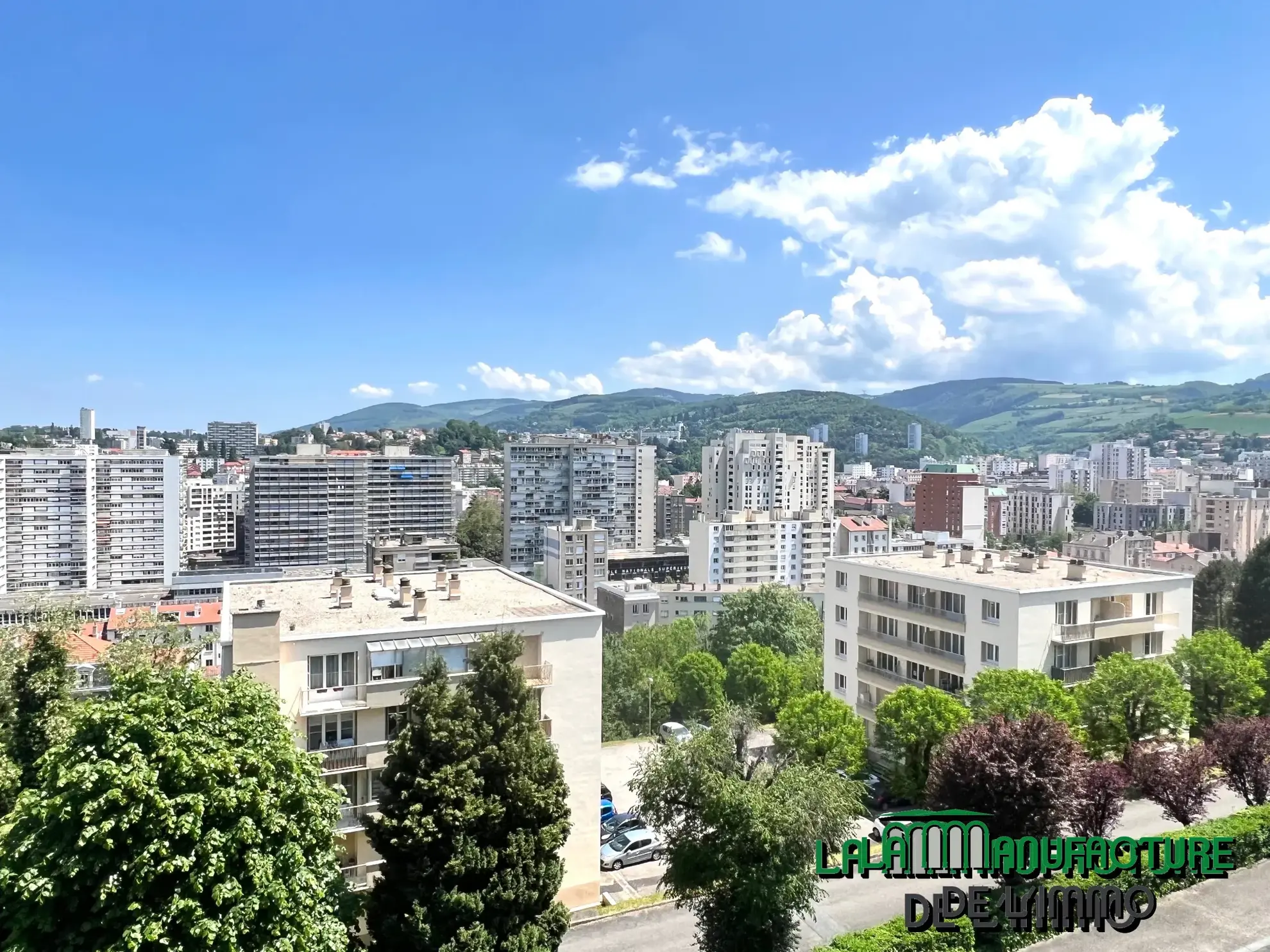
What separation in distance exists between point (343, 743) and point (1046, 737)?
13.4m

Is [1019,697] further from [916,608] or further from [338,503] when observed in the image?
[338,503]

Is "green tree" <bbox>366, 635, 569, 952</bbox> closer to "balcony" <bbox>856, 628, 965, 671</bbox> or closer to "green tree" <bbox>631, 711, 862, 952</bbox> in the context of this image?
"green tree" <bbox>631, 711, 862, 952</bbox>

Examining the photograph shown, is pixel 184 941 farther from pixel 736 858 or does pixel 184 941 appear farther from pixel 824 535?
pixel 824 535

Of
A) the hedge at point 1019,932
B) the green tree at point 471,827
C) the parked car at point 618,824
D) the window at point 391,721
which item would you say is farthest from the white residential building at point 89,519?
the hedge at point 1019,932

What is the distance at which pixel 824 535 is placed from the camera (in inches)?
3199

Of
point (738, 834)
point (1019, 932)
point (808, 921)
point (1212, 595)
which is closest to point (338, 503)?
point (1212, 595)

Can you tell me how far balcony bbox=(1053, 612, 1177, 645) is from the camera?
2372 cm

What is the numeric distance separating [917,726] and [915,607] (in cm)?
603

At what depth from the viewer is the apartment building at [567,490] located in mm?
94250

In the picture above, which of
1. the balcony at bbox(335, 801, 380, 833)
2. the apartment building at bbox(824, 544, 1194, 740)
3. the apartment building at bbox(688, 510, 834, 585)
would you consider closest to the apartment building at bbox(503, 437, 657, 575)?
the apartment building at bbox(688, 510, 834, 585)

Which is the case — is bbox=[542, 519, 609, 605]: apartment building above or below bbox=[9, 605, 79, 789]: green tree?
below

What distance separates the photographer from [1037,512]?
5359 inches

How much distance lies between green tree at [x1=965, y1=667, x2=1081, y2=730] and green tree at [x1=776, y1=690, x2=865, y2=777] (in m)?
3.41

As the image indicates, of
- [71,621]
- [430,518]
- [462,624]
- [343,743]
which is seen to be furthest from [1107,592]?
[430,518]
